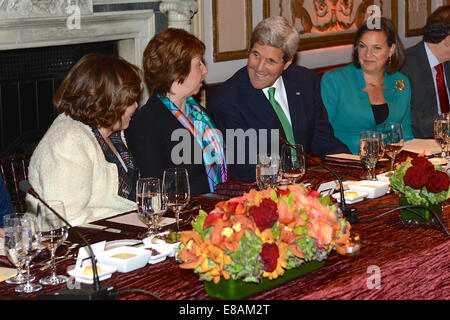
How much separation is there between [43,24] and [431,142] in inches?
88.9

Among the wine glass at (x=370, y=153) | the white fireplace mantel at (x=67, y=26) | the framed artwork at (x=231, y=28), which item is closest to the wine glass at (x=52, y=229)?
the wine glass at (x=370, y=153)

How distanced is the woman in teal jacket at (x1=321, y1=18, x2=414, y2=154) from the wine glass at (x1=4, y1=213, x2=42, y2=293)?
274 centimetres

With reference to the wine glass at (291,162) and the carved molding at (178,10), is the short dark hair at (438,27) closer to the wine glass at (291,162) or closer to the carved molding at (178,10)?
the carved molding at (178,10)

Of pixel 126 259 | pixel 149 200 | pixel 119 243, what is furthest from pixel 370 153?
pixel 126 259

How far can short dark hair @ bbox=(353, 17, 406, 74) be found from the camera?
14.4 ft

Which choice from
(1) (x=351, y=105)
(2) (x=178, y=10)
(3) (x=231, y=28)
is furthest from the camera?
(3) (x=231, y=28)

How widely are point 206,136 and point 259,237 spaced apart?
1976mm

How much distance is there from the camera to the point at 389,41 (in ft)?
14.5

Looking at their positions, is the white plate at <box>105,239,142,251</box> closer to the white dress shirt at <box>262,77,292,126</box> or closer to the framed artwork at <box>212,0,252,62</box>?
the white dress shirt at <box>262,77,292,126</box>

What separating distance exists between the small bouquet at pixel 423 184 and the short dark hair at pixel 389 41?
200cm

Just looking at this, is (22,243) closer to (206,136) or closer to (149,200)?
(149,200)

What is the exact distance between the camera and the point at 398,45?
448cm
